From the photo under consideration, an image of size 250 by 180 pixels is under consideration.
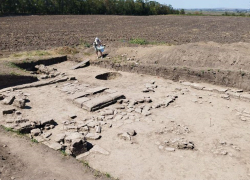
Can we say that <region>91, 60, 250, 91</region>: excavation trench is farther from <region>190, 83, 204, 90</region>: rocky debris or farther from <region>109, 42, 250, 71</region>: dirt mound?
<region>190, 83, 204, 90</region>: rocky debris

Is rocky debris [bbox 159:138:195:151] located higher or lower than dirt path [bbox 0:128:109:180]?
lower

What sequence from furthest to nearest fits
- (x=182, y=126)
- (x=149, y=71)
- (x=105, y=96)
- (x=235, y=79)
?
(x=149, y=71) < (x=235, y=79) < (x=105, y=96) < (x=182, y=126)

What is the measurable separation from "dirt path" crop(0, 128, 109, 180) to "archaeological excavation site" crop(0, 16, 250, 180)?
0.02m

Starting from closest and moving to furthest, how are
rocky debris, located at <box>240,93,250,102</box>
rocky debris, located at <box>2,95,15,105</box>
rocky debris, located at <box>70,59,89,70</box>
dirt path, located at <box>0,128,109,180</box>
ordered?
dirt path, located at <box>0,128,109,180</box>, rocky debris, located at <box>2,95,15,105</box>, rocky debris, located at <box>240,93,250,102</box>, rocky debris, located at <box>70,59,89,70</box>

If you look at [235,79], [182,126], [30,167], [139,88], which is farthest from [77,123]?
[235,79]

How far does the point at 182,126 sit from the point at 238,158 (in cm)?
197

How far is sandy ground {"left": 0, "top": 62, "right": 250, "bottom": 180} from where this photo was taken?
557 centimetres

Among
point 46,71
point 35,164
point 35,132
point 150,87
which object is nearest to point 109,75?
point 150,87

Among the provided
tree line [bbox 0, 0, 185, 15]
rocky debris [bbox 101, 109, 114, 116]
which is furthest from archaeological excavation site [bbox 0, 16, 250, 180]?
tree line [bbox 0, 0, 185, 15]

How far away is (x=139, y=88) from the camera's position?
11.1 metres

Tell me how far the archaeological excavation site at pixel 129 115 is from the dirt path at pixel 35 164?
2 centimetres

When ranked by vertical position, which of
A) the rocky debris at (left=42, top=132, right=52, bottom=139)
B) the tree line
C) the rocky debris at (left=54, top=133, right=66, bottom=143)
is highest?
the tree line

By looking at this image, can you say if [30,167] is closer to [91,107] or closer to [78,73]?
[91,107]

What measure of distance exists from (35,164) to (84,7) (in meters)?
53.3
